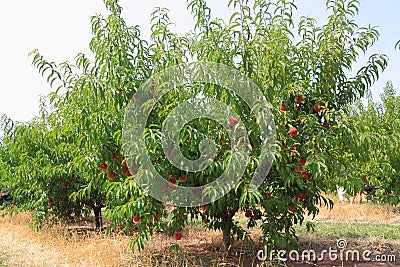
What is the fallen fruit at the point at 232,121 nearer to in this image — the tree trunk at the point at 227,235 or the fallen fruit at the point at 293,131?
the fallen fruit at the point at 293,131

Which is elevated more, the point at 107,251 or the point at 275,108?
the point at 275,108

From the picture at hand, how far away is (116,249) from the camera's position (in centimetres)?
488

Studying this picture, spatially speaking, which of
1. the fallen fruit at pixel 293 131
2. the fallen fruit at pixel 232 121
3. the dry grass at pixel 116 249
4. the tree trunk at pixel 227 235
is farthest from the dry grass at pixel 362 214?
the fallen fruit at pixel 232 121

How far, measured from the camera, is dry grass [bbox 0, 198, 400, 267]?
454cm

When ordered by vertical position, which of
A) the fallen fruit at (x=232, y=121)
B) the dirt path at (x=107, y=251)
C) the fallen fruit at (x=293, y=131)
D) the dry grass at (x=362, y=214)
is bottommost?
the dirt path at (x=107, y=251)

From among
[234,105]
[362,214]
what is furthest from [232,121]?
[362,214]

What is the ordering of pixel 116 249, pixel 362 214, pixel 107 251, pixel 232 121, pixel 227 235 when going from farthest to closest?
pixel 362 214
pixel 116 249
pixel 107 251
pixel 227 235
pixel 232 121

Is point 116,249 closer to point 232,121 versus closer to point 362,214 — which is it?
point 232,121

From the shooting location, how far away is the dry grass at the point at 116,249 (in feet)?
14.9

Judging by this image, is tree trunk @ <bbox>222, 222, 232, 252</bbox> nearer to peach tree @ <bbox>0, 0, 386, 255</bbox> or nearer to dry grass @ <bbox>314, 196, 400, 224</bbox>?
peach tree @ <bbox>0, 0, 386, 255</bbox>

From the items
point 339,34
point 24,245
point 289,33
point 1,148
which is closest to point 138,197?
point 289,33

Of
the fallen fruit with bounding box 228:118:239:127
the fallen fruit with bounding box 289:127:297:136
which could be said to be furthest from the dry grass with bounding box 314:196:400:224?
the fallen fruit with bounding box 228:118:239:127

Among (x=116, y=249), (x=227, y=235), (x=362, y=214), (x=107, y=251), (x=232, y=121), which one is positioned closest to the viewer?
(x=232, y=121)

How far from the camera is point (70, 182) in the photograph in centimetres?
680
